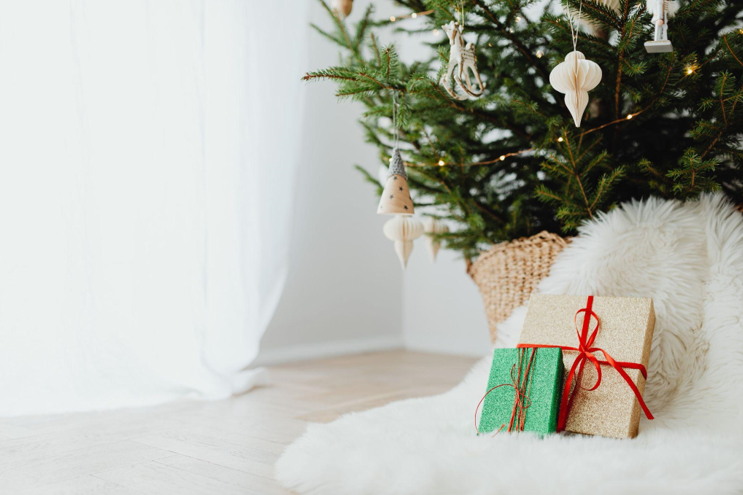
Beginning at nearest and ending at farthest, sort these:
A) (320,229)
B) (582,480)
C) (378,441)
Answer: (582,480), (378,441), (320,229)

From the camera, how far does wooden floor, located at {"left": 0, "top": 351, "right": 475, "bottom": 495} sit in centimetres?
83

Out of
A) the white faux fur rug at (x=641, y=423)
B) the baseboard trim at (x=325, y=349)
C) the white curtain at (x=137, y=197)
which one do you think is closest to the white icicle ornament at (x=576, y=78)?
the white faux fur rug at (x=641, y=423)

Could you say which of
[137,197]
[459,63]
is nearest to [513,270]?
[459,63]

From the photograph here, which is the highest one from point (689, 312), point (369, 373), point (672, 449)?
point (689, 312)

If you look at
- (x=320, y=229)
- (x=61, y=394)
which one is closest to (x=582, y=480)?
(x=61, y=394)

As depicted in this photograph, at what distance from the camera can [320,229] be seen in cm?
218

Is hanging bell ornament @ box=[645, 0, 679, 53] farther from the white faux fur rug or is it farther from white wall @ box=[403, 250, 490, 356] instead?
white wall @ box=[403, 250, 490, 356]

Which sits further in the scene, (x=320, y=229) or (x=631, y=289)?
(x=320, y=229)

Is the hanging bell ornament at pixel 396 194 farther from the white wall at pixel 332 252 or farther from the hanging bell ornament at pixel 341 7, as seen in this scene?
the white wall at pixel 332 252

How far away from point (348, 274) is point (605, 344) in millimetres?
1361

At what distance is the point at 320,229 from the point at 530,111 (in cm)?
121

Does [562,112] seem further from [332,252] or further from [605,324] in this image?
[332,252]

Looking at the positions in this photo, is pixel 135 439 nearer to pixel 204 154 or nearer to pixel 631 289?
pixel 204 154

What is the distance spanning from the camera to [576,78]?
919 mm
